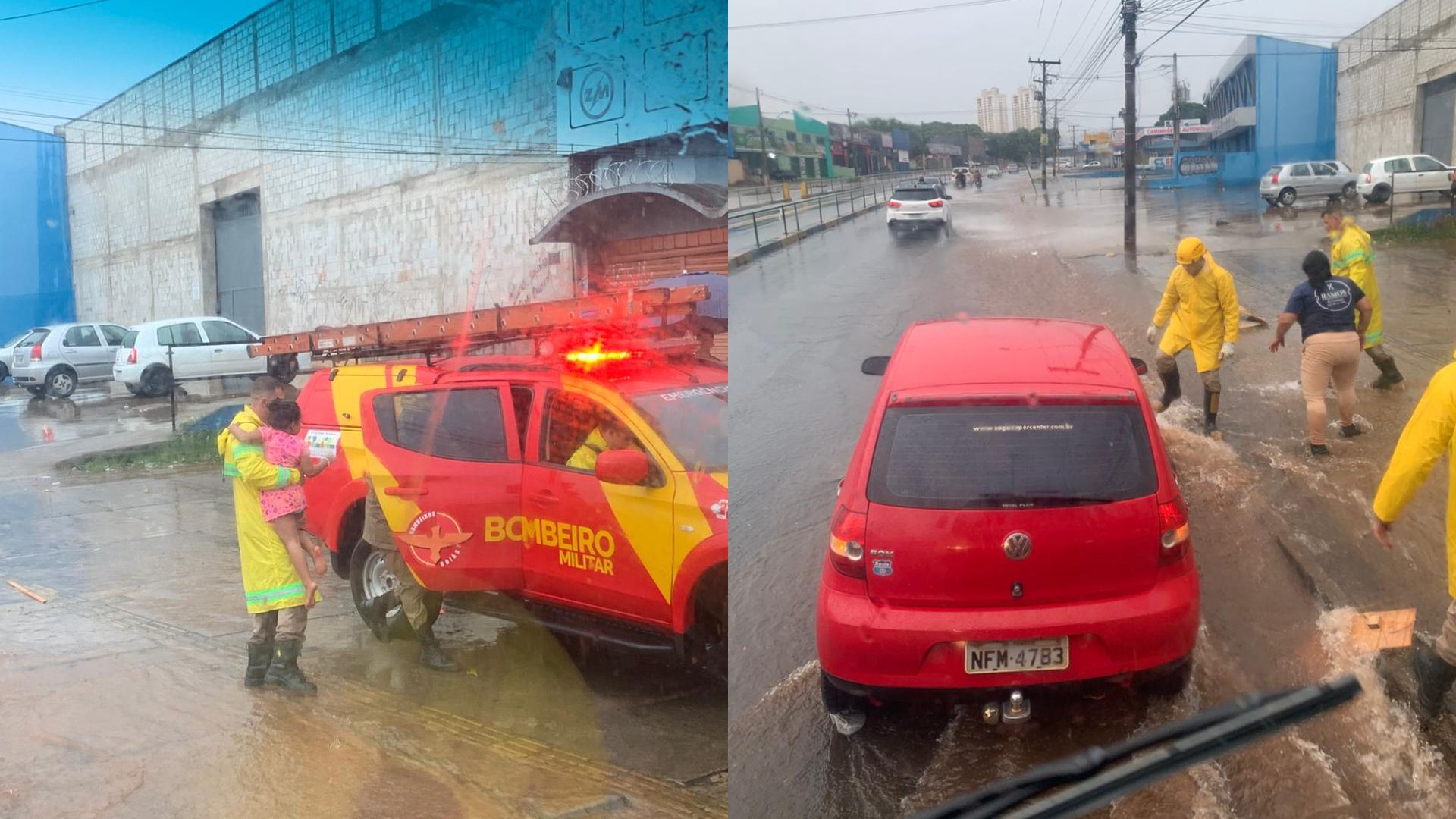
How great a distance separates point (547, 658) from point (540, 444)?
0.70 meters

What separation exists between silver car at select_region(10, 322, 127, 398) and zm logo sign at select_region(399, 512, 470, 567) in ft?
2.86

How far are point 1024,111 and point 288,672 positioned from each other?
98.0 inches

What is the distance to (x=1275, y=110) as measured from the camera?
3.06 metres

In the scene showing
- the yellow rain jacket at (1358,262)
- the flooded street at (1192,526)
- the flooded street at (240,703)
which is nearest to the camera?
the flooded street at (240,703)

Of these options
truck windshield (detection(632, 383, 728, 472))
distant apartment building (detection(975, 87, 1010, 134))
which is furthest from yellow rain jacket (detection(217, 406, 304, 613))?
distant apartment building (detection(975, 87, 1010, 134))

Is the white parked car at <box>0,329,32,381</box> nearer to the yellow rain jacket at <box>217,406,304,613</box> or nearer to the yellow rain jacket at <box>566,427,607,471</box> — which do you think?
the yellow rain jacket at <box>217,406,304,613</box>

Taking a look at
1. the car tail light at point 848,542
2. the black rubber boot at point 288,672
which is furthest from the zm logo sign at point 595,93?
the black rubber boot at point 288,672

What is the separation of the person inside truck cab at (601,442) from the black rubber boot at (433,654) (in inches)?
26.4

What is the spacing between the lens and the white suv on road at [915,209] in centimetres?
308

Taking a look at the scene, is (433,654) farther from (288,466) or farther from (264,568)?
(288,466)

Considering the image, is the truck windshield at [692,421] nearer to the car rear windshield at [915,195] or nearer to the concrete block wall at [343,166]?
the concrete block wall at [343,166]

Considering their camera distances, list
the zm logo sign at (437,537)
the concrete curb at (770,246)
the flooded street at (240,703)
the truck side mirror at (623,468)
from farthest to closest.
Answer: the zm logo sign at (437,537), the truck side mirror at (623,468), the concrete curb at (770,246), the flooded street at (240,703)

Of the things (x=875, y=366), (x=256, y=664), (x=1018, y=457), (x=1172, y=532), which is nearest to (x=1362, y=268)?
(x=1172, y=532)

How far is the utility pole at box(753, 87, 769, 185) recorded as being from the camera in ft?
8.45
